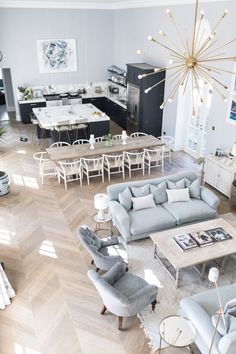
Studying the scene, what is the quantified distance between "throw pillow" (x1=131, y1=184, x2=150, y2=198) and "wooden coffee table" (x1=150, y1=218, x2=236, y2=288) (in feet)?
3.60

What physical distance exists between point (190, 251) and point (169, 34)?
6.96 metres

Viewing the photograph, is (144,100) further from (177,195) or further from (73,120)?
(177,195)

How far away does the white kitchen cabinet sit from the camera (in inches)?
311

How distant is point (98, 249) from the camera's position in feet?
18.5

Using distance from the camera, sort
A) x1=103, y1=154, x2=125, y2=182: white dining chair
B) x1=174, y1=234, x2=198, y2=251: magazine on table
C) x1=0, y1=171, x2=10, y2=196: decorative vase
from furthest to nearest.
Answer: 1. x1=103, y1=154, x2=125, y2=182: white dining chair
2. x1=0, y1=171, x2=10, y2=196: decorative vase
3. x1=174, y1=234, x2=198, y2=251: magazine on table

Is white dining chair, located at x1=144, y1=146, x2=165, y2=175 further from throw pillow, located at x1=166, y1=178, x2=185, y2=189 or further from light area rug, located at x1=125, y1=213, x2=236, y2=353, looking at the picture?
light area rug, located at x1=125, y1=213, x2=236, y2=353

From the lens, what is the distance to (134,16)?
38.5 ft

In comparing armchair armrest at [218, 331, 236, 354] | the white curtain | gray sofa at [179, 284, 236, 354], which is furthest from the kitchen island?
armchair armrest at [218, 331, 236, 354]

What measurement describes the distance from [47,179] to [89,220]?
2.37 meters

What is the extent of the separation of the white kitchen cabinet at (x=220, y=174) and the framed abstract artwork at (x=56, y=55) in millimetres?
7756

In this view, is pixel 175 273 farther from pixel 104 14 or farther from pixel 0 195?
pixel 104 14

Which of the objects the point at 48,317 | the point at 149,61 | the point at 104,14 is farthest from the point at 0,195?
the point at 104,14

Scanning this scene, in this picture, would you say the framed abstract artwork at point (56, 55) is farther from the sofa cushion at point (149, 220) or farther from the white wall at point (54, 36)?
the sofa cushion at point (149, 220)

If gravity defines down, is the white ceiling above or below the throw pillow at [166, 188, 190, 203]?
above
